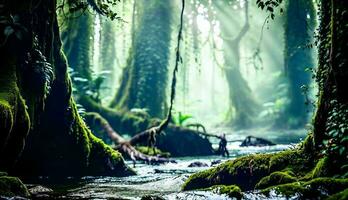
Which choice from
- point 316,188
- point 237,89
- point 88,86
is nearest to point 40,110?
point 316,188

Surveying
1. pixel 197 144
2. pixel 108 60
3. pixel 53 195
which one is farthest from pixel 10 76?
pixel 108 60

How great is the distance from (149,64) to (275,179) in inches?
589

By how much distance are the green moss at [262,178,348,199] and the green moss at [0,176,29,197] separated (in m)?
3.04

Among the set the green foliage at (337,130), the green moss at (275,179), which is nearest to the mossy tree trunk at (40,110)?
the green moss at (275,179)

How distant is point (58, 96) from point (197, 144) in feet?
25.0

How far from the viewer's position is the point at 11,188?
5.29m

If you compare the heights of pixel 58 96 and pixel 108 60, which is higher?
pixel 108 60

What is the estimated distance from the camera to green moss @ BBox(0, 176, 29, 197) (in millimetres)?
5112

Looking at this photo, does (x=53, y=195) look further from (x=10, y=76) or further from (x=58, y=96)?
(x=58, y=96)

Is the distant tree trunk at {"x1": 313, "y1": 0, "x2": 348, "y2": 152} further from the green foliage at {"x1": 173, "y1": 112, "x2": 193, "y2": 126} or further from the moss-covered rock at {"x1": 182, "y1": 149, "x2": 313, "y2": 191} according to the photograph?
the green foliage at {"x1": 173, "y1": 112, "x2": 193, "y2": 126}

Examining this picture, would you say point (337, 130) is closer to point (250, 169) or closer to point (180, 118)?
point (250, 169)

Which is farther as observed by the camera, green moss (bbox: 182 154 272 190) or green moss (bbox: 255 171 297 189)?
green moss (bbox: 182 154 272 190)

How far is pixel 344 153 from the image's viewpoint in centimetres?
560

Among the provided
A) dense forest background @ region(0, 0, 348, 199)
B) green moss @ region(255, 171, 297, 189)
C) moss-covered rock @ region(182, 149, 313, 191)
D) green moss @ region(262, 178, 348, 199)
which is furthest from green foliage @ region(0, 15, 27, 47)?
green moss @ region(262, 178, 348, 199)
